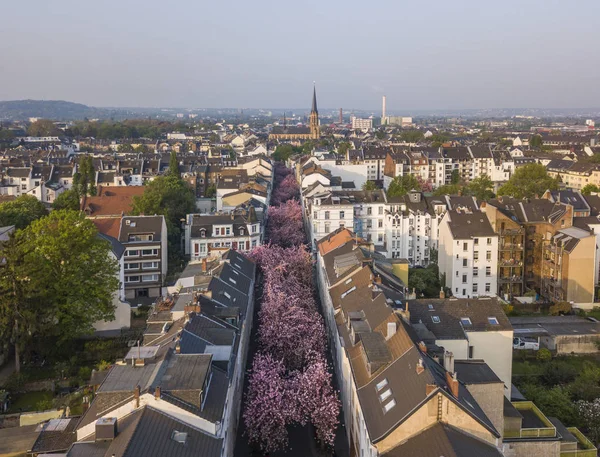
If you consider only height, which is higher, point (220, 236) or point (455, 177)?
point (455, 177)

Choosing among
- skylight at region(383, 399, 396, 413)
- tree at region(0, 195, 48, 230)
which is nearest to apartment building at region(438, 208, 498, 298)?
skylight at region(383, 399, 396, 413)

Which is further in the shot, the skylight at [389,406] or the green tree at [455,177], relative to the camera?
the green tree at [455,177]

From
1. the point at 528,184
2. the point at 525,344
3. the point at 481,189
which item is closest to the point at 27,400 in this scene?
the point at 525,344

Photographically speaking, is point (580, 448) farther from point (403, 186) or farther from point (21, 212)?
point (403, 186)

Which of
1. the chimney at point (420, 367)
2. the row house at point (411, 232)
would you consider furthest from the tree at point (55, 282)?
the row house at point (411, 232)

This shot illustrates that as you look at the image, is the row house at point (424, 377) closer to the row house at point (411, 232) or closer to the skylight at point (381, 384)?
the skylight at point (381, 384)

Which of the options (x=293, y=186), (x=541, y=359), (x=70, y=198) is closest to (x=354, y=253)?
(x=541, y=359)
